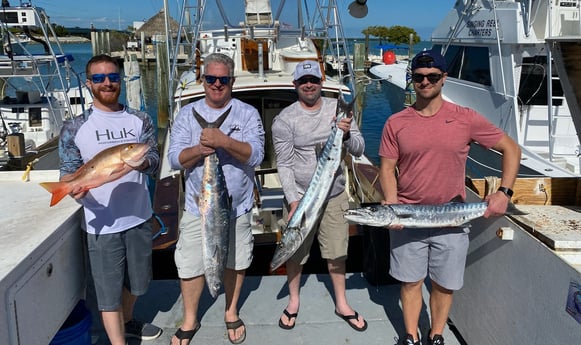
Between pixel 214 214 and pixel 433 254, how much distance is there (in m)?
1.26

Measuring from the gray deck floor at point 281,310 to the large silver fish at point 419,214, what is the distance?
3.28 feet

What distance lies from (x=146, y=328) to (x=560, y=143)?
25.5ft

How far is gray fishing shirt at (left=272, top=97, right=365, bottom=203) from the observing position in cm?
293

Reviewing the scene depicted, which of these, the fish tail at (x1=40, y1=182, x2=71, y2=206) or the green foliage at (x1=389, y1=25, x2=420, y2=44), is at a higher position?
the green foliage at (x1=389, y1=25, x2=420, y2=44)

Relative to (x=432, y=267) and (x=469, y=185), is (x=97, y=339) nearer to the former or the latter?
(x=432, y=267)

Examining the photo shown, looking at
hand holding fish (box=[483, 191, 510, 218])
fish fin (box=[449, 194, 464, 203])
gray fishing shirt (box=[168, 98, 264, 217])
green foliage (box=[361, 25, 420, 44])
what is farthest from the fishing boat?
green foliage (box=[361, 25, 420, 44])

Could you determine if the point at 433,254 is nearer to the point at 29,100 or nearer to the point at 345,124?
the point at 345,124

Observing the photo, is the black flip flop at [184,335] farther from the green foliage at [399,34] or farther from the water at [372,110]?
the green foliage at [399,34]

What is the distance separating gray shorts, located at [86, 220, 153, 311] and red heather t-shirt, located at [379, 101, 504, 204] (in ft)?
4.83

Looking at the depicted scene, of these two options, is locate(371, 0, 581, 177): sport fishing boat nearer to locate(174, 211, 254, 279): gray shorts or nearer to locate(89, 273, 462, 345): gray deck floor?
locate(89, 273, 462, 345): gray deck floor

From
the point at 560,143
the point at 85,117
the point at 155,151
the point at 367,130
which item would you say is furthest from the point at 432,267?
the point at 367,130

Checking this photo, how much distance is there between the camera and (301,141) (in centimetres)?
295

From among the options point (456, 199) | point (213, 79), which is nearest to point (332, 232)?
point (456, 199)

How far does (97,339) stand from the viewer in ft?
9.84
